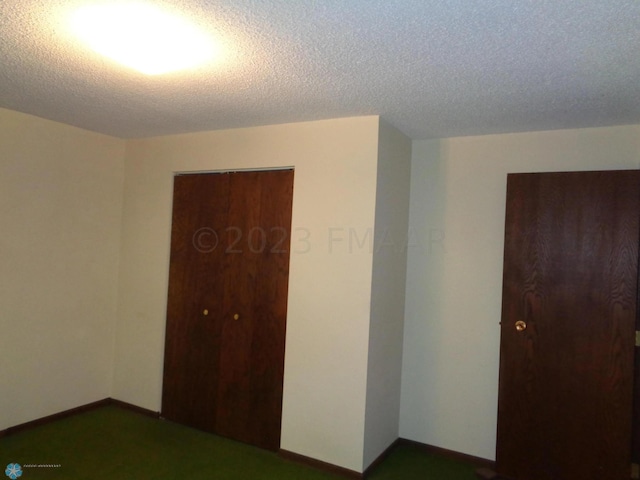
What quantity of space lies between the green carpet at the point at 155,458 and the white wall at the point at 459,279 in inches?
12.7

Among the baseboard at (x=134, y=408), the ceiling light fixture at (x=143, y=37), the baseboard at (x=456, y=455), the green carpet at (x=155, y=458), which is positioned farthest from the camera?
the baseboard at (x=134, y=408)

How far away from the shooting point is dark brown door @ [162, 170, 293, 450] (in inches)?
127

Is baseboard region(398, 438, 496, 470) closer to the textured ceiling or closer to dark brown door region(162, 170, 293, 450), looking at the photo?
dark brown door region(162, 170, 293, 450)

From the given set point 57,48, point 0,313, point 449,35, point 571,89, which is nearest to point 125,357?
point 0,313

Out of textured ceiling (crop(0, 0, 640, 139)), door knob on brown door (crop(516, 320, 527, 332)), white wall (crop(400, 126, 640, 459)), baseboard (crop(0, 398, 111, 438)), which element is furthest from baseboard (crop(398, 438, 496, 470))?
baseboard (crop(0, 398, 111, 438))

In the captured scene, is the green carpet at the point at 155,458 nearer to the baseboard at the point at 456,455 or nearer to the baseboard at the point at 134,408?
the baseboard at the point at 456,455

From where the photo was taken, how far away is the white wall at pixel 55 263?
3221 mm

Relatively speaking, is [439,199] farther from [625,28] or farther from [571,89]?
[625,28]

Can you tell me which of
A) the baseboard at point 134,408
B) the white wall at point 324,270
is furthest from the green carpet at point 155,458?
the white wall at point 324,270

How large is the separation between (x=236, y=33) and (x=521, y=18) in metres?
1.10

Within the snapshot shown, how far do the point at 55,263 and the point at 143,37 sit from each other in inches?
94.5

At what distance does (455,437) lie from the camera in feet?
10.7

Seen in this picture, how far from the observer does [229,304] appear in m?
3.41

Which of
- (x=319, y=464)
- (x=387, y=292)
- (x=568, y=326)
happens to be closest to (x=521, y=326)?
(x=568, y=326)
